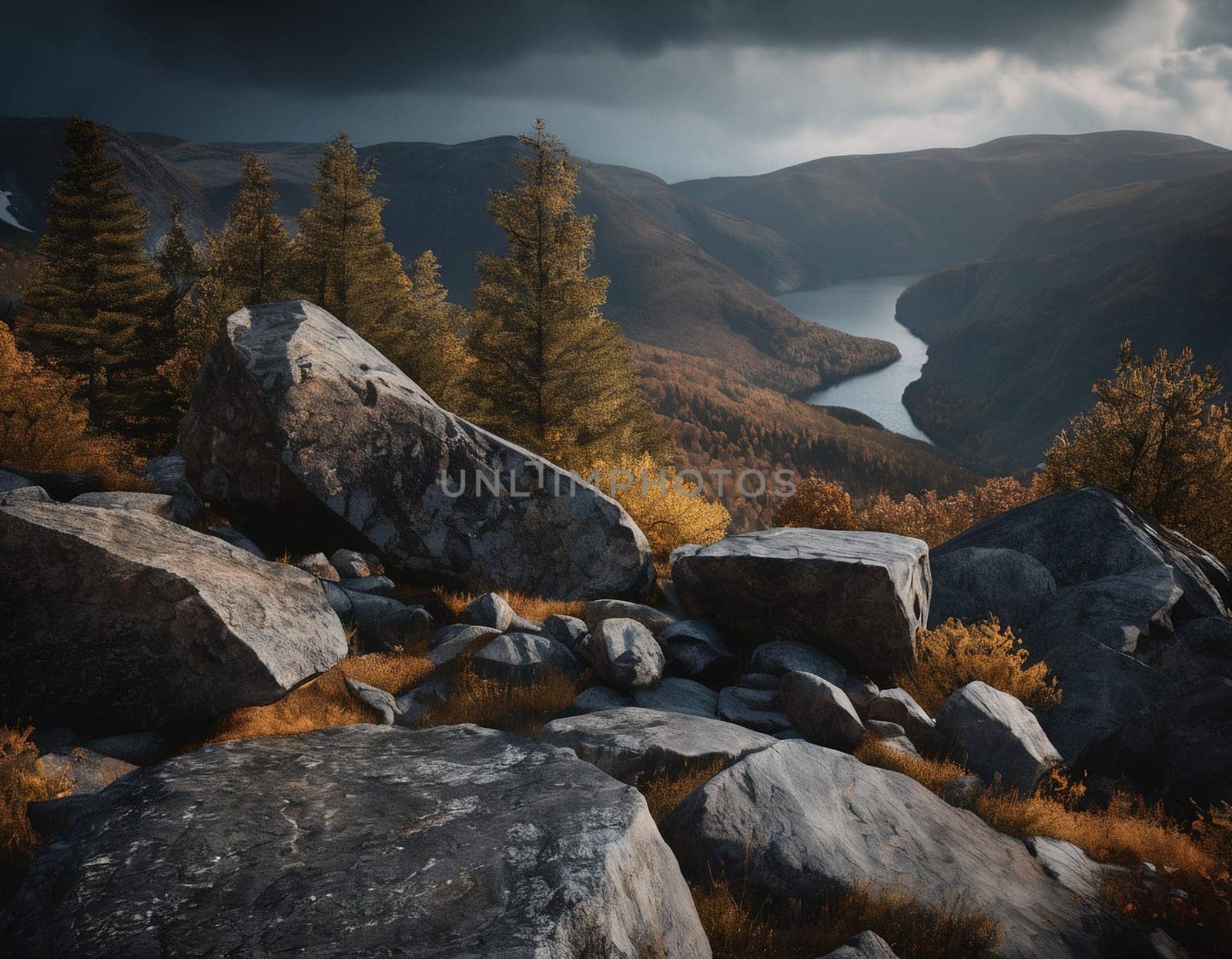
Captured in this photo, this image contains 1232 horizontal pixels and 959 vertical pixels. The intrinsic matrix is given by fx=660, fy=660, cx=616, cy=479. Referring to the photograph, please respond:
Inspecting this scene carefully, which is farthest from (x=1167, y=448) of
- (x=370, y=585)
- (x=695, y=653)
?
(x=370, y=585)

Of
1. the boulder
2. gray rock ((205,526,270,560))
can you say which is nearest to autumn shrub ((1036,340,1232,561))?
the boulder

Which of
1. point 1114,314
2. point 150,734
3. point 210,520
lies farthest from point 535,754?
point 1114,314

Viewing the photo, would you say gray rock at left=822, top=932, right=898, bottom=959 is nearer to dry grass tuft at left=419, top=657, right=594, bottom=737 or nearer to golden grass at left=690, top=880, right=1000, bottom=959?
golden grass at left=690, top=880, right=1000, bottom=959

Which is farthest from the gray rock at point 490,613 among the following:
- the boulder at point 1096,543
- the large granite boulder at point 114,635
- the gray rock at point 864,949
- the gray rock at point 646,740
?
the boulder at point 1096,543

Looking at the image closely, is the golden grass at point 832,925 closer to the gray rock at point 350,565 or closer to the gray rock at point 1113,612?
the gray rock at point 1113,612

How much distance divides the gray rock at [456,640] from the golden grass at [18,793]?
397 cm

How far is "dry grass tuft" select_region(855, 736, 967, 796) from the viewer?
24.6ft

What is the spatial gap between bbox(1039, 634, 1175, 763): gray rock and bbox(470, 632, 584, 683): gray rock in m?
6.76

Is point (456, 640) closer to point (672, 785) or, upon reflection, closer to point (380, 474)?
point (380, 474)

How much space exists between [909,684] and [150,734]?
31.6 feet

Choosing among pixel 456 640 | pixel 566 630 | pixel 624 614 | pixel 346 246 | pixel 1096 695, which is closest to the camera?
pixel 456 640

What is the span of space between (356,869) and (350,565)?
23.8 ft

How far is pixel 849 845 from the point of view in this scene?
18.3 ft

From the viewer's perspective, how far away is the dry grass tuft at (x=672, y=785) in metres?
6.01
